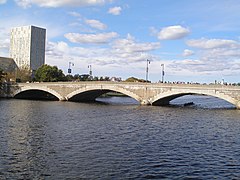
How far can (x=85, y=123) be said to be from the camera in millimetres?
36188

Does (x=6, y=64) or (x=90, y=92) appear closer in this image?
(x=90, y=92)

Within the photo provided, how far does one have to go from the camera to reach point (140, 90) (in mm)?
68188

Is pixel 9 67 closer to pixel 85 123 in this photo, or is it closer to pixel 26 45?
pixel 26 45

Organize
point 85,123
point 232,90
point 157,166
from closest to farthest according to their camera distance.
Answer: point 157,166, point 85,123, point 232,90

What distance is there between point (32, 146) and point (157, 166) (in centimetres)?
909

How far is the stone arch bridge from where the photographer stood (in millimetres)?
58688

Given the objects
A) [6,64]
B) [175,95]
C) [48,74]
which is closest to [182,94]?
[175,95]

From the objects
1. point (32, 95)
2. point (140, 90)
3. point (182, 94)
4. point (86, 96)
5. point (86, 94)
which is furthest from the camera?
point (32, 95)

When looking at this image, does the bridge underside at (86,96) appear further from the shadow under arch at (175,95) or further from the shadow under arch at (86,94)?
the shadow under arch at (175,95)

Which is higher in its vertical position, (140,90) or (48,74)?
(48,74)

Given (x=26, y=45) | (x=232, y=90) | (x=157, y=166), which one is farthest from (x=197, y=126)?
(x=26, y=45)

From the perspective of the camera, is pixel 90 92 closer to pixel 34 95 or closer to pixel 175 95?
pixel 175 95

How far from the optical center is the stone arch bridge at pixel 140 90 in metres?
58.7

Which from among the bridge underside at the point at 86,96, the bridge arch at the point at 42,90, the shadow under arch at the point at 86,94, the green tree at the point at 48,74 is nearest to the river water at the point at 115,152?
the shadow under arch at the point at 86,94
